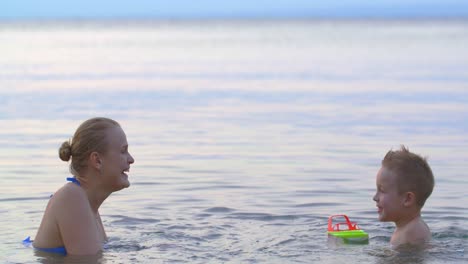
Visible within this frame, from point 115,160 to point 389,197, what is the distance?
2.10 meters

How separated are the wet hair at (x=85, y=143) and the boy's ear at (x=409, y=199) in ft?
7.55

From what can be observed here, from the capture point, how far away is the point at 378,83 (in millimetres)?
26406

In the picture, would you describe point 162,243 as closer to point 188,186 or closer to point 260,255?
point 260,255

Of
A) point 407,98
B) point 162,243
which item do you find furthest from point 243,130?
point 162,243

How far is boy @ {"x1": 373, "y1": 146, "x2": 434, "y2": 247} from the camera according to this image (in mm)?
8055

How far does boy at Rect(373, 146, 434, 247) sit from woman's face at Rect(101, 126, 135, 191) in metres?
1.95

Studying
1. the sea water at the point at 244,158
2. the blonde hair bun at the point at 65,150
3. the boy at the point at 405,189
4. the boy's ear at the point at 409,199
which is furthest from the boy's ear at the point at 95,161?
the boy's ear at the point at 409,199

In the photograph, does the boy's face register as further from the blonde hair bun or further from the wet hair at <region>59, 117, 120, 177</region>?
the blonde hair bun

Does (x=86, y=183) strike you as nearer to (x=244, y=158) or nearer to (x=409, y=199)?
(x=409, y=199)

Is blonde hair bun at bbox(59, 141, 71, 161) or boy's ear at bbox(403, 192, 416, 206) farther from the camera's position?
boy's ear at bbox(403, 192, 416, 206)

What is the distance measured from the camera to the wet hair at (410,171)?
803cm

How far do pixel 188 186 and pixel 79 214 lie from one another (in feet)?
14.6

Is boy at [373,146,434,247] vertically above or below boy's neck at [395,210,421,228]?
above

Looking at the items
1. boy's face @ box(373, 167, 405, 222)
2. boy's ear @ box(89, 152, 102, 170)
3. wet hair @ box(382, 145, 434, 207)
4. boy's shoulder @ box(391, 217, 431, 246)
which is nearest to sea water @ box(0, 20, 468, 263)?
boy's shoulder @ box(391, 217, 431, 246)
